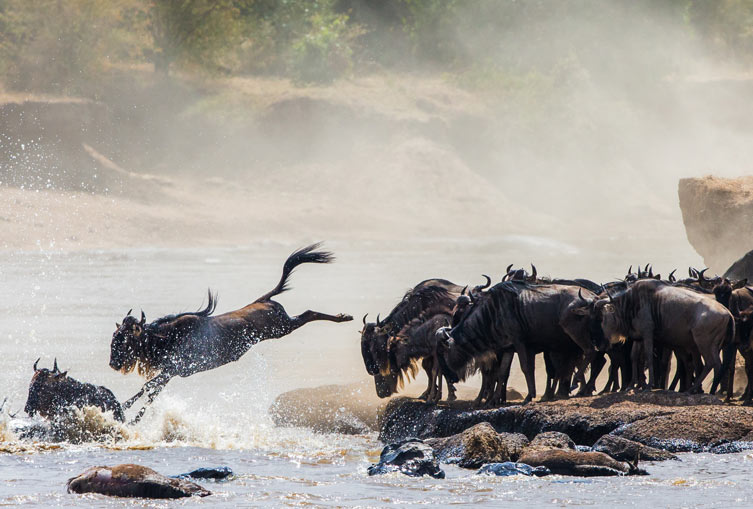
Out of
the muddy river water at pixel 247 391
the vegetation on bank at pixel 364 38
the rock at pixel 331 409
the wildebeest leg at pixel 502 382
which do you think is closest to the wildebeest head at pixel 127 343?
the muddy river water at pixel 247 391

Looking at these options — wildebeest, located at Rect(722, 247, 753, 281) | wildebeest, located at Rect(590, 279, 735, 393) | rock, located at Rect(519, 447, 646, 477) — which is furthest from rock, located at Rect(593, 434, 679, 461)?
wildebeest, located at Rect(722, 247, 753, 281)

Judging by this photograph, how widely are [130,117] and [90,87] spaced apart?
250 cm

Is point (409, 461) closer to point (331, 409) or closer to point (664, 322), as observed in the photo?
point (664, 322)

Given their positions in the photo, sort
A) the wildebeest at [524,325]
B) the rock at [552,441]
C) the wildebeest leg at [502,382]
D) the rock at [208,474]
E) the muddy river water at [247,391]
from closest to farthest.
Result: the muddy river water at [247,391] → the rock at [208,474] → the rock at [552,441] → the wildebeest at [524,325] → the wildebeest leg at [502,382]

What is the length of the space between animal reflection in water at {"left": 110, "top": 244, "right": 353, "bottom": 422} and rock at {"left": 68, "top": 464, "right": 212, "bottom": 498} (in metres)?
3.49

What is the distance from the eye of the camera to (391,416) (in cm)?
1188

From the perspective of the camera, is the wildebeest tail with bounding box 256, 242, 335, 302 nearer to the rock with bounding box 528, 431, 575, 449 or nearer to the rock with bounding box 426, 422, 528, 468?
the rock with bounding box 426, 422, 528, 468

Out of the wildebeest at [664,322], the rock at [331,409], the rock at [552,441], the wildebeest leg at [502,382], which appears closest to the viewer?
the rock at [552,441]

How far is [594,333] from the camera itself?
1095 centimetres

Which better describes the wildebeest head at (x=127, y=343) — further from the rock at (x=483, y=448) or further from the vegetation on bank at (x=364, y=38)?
the vegetation on bank at (x=364, y=38)

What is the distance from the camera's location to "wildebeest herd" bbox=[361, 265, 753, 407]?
423 inches

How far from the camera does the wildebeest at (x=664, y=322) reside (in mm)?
10539

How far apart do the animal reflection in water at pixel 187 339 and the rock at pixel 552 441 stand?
13.7 ft

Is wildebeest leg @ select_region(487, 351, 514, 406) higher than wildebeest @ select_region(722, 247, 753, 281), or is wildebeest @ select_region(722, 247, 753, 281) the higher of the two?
wildebeest @ select_region(722, 247, 753, 281)
